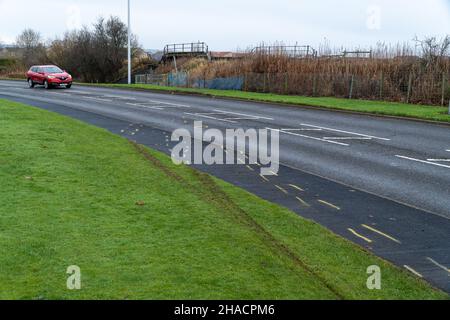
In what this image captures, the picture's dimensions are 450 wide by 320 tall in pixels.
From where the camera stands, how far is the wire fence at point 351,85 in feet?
88.7

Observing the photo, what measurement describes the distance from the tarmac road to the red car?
14295 mm

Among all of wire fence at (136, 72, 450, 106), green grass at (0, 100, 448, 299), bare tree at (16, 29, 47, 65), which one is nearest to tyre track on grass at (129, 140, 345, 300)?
green grass at (0, 100, 448, 299)

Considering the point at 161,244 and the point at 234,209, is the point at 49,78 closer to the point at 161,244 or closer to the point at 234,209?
the point at 234,209

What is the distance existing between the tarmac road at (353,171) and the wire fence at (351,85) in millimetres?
6849

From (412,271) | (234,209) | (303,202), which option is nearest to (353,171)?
(303,202)

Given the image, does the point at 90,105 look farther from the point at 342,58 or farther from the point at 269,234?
the point at 269,234

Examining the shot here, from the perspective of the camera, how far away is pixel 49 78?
122ft

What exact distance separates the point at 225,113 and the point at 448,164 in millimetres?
11954

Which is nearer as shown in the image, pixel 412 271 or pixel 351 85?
pixel 412 271

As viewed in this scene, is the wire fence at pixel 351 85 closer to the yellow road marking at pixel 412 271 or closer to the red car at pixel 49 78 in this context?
the red car at pixel 49 78

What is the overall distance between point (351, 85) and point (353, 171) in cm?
2043

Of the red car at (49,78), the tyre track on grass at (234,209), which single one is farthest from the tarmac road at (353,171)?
the red car at (49,78)

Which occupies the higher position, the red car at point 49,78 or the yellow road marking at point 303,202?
the red car at point 49,78

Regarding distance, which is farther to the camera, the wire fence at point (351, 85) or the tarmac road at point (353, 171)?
the wire fence at point (351, 85)
